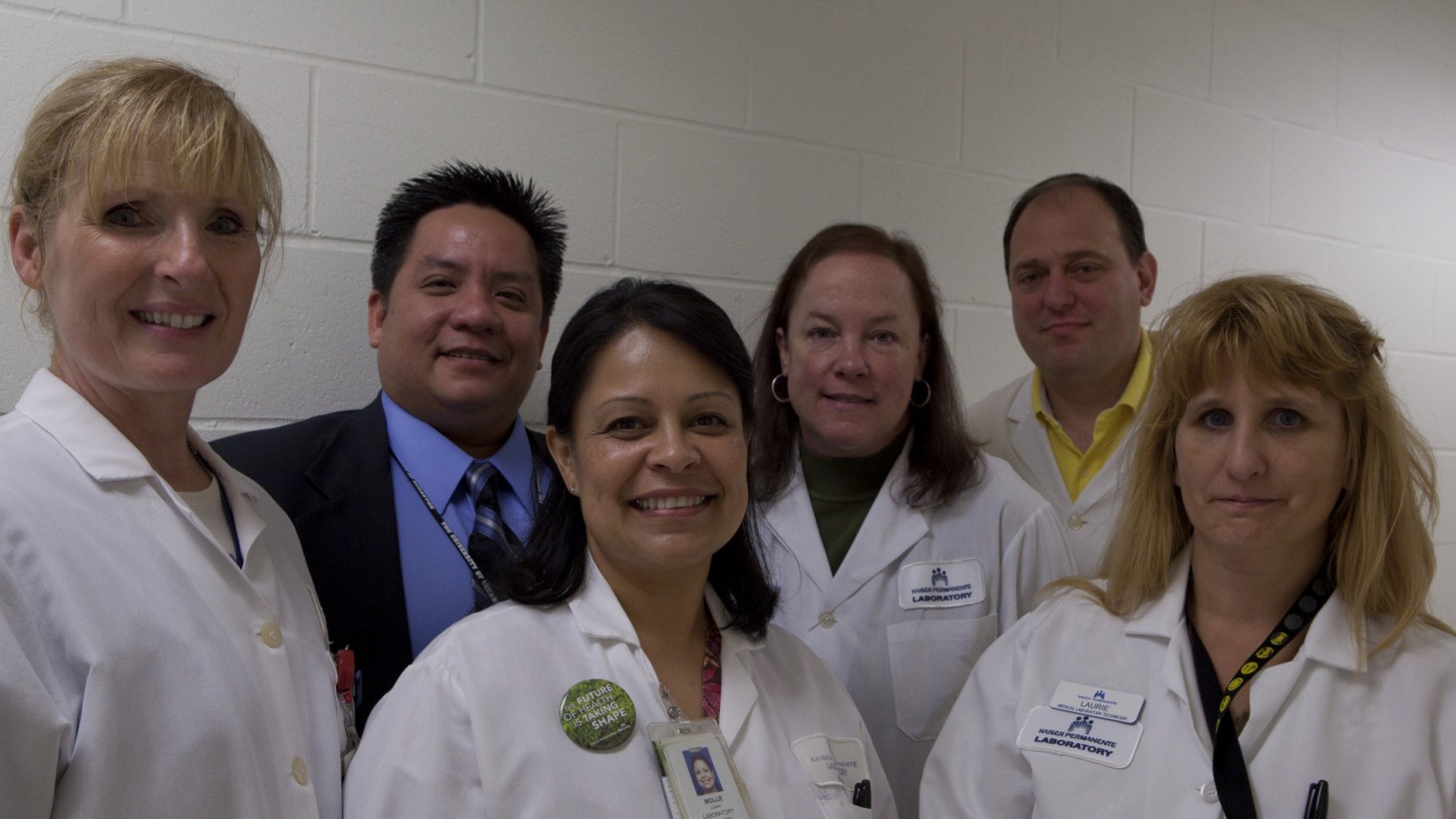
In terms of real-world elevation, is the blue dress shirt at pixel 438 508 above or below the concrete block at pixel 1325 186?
below

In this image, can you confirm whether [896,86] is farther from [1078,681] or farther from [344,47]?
[1078,681]

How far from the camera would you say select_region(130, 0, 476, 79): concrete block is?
1929mm

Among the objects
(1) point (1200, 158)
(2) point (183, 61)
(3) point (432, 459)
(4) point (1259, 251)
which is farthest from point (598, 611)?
(4) point (1259, 251)

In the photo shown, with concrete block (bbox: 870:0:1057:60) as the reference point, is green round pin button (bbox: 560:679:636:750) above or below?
below

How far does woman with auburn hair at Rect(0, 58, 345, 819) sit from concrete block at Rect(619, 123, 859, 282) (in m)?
1.16

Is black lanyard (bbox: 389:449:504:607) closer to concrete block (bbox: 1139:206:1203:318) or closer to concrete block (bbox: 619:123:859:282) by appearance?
concrete block (bbox: 619:123:859:282)

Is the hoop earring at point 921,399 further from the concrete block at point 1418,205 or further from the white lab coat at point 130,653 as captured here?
the concrete block at point 1418,205

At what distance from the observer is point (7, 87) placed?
178cm

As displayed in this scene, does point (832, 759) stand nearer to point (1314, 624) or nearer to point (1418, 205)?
point (1314, 624)

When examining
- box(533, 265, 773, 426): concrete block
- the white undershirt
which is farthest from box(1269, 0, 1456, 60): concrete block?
the white undershirt

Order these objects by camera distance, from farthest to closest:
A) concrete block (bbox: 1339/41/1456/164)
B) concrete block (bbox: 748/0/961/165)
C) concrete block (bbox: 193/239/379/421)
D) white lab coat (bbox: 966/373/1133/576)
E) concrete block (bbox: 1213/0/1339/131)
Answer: concrete block (bbox: 1339/41/1456/164), concrete block (bbox: 1213/0/1339/131), concrete block (bbox: 748/0/961/165), white lab coat (bbox: 966/373/1133/576), concrete block (bbox: 193/239/379/421)

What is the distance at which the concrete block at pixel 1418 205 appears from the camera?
385 centimetres

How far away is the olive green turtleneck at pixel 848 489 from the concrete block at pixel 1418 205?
268 centimetres

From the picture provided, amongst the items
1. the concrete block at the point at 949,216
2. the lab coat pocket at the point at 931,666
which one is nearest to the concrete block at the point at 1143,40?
the concrete block at the point at 949,216
